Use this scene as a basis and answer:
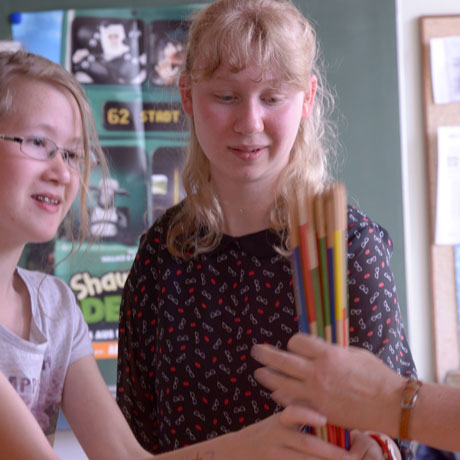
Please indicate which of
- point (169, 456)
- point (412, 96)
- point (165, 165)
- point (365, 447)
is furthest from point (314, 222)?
point (412, 96)

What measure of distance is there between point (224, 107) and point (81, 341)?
0.52 m

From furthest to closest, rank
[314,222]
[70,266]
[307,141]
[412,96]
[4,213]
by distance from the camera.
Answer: [412,96], [70,266], [307,141], [4,213], [314,222]

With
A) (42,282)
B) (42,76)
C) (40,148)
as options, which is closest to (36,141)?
(40,148)

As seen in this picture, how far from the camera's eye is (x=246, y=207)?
1225 millimetres

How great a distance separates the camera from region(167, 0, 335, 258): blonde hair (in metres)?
1.09

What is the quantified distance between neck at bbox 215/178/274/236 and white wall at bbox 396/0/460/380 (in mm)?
1162

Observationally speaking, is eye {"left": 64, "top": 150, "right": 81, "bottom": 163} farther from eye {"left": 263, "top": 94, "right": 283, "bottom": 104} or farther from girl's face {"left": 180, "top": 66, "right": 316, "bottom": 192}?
eye {"left": 263, "top": 94, "right": 283, "bottom": 104}

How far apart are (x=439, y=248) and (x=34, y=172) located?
1612mm

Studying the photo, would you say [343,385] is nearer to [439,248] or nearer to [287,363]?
[287,363]

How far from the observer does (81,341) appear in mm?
1190

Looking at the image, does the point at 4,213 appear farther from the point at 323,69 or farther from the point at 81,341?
the point at 323,69

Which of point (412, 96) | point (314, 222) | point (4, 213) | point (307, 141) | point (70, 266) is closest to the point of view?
point (314, 222)

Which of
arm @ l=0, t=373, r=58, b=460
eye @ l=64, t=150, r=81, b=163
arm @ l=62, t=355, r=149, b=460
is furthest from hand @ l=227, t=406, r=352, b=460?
eye @ l=64, t=150, r=81, b=163

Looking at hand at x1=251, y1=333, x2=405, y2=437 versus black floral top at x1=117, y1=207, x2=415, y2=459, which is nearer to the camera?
hand at x1=251, y1=333, x2=405, y2=437
